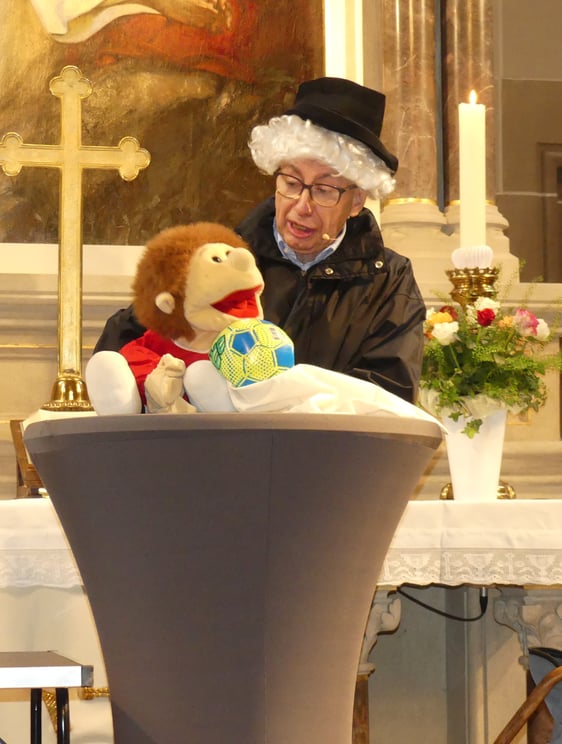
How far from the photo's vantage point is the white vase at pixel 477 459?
9.45 ft

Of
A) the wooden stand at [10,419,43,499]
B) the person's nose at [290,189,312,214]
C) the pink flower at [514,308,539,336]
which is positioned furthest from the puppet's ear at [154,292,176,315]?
the pink flower at [514,308,539,336]

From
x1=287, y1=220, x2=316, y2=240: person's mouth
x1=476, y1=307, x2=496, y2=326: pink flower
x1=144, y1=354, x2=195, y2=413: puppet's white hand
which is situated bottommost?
x1=144, y1=354, x2=195, y2=413: puppet's white hand

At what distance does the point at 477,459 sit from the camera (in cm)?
289

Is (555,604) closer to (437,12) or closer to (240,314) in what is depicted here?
(240,314)

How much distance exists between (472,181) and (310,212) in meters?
0.54

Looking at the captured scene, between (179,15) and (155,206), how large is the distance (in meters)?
0.63

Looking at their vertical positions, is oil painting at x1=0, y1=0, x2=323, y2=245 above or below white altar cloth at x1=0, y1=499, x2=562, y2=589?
above

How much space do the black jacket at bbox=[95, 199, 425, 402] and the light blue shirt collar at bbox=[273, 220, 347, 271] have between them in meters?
0.01

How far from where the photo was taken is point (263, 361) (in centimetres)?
169

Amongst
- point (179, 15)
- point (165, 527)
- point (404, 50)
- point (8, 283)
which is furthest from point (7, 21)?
point (165, 527)

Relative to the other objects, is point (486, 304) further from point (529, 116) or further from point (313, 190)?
point (529, 116)

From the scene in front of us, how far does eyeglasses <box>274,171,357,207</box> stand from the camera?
8.78ft

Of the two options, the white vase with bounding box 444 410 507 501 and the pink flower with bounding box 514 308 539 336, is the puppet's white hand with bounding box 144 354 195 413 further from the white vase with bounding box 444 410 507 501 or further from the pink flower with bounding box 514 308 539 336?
the pink flower with bounding box 514 308 539 336

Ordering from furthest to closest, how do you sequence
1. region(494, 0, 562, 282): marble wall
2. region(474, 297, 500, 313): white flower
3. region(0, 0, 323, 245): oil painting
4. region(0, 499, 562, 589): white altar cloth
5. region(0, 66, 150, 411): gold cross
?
region(494, 0, 562, 282): marble wall
region(0, 0, 323, 245): oil painting
region(0, 66, 150, 411): gold cross
region(474, 297, 500, 313): white flower
region(0, 499, 562, 589): white altar cloth
